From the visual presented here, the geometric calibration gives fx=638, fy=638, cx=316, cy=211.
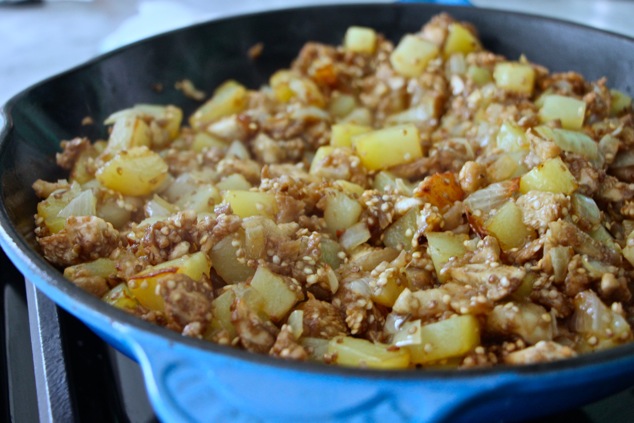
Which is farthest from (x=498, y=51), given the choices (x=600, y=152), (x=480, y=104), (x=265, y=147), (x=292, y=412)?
(x=292, y=412)

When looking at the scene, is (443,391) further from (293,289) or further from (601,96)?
(601,96)

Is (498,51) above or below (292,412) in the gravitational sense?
above

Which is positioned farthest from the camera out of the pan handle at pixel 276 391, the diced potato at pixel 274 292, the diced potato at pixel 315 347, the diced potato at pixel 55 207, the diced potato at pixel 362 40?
the diced potato at pixel 362 40

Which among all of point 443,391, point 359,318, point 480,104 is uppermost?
point 480,104

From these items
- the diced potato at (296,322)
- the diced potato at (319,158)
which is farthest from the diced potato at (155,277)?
the diced potato at (319,158)

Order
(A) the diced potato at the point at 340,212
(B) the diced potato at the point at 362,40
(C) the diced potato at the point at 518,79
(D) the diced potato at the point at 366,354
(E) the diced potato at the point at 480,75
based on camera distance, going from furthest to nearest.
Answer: (B) the diced potato at the point at 362,40, (E) the diced potato at the point at 480,75, (C) the diced potato at the point at 518,79, (A) the diced potato at the point at 340,212, (D) the diced potato at the point at 366,354

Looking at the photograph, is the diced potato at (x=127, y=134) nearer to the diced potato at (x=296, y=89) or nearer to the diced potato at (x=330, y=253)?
the diced potato at (x=296, y=89)
